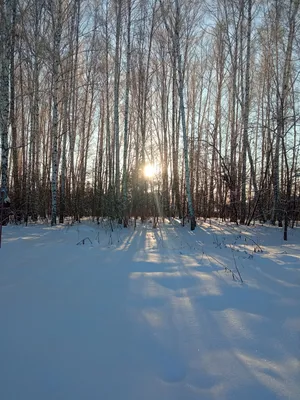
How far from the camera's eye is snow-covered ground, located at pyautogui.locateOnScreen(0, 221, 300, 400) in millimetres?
1459

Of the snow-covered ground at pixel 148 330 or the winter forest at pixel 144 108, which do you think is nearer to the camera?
the snow-covered ground at pixel 148 330

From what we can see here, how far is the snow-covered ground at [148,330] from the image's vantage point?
1.46 metres

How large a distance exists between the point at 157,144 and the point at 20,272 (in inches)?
505

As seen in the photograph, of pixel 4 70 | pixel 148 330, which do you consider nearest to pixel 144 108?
pixel 4 70

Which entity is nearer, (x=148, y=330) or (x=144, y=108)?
(x=148, y=330)

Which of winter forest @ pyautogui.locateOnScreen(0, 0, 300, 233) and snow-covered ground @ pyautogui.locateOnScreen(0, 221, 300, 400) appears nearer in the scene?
snow-covered ground @ pyautogui.locateOnScreen(0, 221, 300, 400)

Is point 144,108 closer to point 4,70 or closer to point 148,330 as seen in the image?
point 4,70

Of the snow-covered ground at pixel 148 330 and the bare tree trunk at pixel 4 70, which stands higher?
the bare tree trunk at pixel 4 70

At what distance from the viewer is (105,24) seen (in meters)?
10.8

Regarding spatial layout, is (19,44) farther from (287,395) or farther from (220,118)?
(287,395)

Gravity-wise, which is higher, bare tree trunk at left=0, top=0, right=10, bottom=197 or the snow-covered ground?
bare tree trunk at left=0, top=0, right=10, bottom=197

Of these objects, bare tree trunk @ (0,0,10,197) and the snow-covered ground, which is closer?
the snow-covered ground

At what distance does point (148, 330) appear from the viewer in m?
2.04

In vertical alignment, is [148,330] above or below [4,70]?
below
